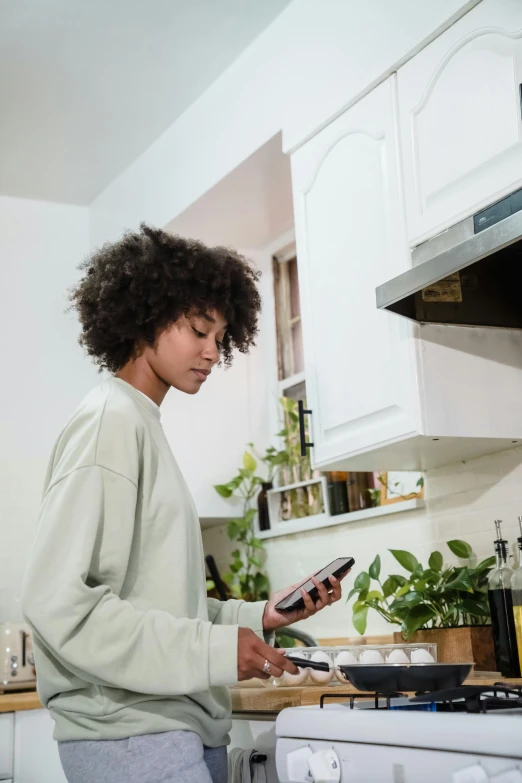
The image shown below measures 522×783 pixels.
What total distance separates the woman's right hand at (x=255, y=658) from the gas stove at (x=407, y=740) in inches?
3.7

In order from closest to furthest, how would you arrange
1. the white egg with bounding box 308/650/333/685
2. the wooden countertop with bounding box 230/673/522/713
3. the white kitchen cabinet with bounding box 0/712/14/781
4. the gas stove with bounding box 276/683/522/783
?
the gas stove with bounding box 276/683/522/783 → the wooden countertop with bounding box 230/673/522/713 → the white egg with bounding box 308/650/333/685 → the white kitchen cabinet with bounding box 0/712/14/781

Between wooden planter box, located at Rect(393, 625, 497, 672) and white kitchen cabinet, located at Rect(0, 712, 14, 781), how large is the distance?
115 centimetres

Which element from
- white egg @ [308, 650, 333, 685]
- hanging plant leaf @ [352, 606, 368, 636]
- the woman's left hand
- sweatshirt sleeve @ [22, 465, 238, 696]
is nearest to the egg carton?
white egg @ [308, 650, 333, 685]

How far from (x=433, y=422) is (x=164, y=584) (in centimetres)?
86

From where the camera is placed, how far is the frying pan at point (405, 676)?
4.26ft

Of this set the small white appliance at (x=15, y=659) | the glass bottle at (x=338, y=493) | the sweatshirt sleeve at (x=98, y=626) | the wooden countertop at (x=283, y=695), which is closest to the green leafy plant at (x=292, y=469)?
the glass bottle at (x=338, y=493)

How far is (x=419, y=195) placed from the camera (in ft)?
6.79

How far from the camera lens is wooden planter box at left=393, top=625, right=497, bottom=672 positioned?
2.07 meters

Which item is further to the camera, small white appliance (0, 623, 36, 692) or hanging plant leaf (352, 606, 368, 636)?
small white appliance (0, 623, 36, 692)

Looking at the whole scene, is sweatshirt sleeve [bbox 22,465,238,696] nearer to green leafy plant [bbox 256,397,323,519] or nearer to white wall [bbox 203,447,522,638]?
white wall [bbox 203,447,522,638]

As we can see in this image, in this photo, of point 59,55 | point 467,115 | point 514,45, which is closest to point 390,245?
point 467,115

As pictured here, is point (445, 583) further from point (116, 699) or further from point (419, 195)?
point (116, 699)

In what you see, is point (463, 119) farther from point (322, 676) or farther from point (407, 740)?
point (407, 740)

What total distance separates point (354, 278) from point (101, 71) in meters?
1.35
